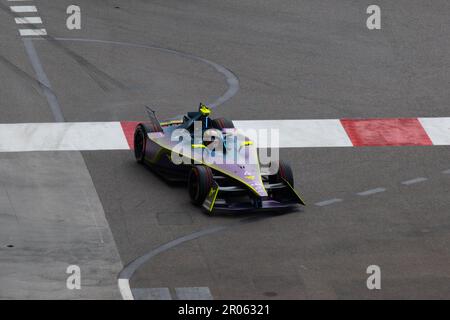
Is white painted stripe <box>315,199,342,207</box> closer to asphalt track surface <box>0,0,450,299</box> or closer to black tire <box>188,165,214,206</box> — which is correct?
asphalt track surface <box>0,0,450,299</box>

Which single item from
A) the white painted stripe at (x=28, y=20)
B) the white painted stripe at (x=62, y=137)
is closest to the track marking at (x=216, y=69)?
the white painted stripe at (x=28, y=20)

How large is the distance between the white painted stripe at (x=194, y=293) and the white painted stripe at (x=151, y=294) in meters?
0.18

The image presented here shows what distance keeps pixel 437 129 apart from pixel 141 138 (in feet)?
24.6

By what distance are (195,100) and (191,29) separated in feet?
20.2

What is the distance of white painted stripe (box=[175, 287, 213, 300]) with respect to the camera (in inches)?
797

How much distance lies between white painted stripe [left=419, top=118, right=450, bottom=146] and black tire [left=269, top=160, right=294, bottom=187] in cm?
541

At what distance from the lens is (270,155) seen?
1011 inches

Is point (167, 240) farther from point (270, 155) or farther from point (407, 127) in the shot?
point (407, 127)

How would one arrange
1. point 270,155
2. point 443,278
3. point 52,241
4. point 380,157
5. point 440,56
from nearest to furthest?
point 443,278
point 52,241
point 270,155
point 380,157
point 440,56

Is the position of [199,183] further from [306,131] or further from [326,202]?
[306,131]

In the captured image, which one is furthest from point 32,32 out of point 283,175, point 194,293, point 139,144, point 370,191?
point 194,293

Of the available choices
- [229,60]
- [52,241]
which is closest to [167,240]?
[52,241]

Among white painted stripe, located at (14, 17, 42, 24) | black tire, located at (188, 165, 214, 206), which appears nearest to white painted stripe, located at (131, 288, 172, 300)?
black tire, located at (188, 165, 214, 206)

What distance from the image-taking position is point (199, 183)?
24.4 m
